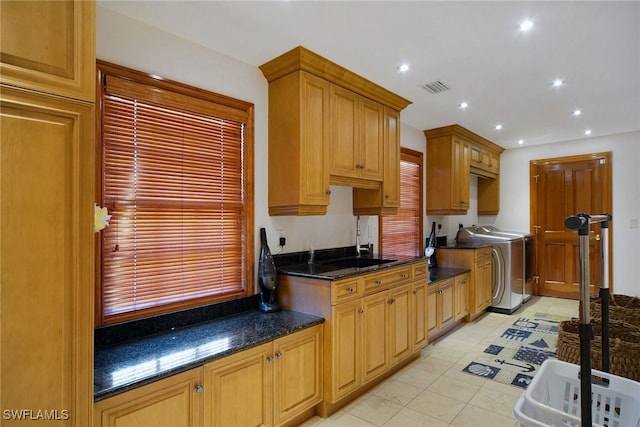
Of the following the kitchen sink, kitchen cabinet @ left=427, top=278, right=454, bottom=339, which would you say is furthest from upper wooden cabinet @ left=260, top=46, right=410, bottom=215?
kitchen cabinet @ left=427, top=278, right=454, bottom=339

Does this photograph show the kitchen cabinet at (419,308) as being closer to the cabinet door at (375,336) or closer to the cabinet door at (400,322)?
the cabinet door at (400,322)

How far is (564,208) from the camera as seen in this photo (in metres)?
5.46

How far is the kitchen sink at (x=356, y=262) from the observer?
3.11 meters

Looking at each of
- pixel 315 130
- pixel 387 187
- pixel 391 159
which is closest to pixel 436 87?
pixel 391 159

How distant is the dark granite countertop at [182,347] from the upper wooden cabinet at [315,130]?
2.66 ft

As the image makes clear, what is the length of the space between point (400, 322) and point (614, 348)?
54.9 inches

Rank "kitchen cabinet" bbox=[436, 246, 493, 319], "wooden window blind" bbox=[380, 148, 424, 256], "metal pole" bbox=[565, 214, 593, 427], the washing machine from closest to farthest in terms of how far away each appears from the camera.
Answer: "metal pole" bbox=[565, 214, 593, 427]
"wooden window blind" bbox=[380, 148, 424, 256]
"kitchen cabinet" bbox=[436, 246, 493, 319]
the washing machine

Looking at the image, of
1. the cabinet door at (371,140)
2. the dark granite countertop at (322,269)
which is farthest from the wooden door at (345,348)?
the cabinet door at (371,140)

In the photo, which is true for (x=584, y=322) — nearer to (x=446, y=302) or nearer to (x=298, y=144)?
(x=298, y=144)

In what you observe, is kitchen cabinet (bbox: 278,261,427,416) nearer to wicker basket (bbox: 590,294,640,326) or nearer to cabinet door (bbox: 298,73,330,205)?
cabinet door (bbox: 298,73,330,205)

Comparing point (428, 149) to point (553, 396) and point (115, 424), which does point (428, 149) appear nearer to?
point (553, 396)

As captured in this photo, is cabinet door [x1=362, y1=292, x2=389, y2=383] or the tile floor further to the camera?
cabinet door [x1=362, y1=292, x2=389, y2=383]

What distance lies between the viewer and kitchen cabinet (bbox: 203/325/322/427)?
1.73 m

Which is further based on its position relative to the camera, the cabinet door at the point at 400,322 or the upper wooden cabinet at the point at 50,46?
the cabinet door at the point at 400,322
